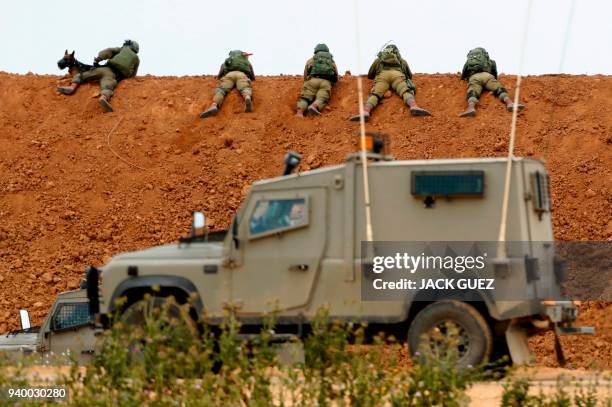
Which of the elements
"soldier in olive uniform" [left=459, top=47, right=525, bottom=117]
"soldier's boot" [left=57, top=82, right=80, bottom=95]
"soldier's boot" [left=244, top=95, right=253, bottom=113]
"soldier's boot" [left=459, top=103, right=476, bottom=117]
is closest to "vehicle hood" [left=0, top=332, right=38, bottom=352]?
"soldier's boot" [left=244, top=95, right=253, bottom=113]

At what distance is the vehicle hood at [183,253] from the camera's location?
43.3 ft

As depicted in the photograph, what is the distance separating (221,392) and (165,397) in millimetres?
523

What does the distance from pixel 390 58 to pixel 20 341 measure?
11404 mm

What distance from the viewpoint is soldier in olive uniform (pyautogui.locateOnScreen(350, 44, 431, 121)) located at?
25.7m

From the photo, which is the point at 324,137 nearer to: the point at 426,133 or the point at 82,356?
the point at 426,133

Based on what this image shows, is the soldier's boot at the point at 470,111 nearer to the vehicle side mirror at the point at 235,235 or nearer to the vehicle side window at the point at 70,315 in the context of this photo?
the vehicle side window at the point at 70,315

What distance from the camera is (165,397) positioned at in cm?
995

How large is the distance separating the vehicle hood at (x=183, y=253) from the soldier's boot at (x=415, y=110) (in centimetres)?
1261

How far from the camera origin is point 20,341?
55.2 ft

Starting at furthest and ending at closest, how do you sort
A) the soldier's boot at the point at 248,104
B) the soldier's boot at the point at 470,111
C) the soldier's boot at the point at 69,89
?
the soldier's boot at the point at 69,89, the soldier's boot at the point at 248,104, the soldier's boot at the point at 470,111

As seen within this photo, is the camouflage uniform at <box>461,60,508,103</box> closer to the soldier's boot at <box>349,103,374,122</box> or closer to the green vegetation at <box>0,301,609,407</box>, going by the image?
the soldier's boot at <box>349,103,374,122</box>

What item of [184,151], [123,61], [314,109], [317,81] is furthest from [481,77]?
[123,61]

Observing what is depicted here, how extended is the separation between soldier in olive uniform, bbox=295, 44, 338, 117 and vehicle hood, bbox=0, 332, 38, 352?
1042 centimetres

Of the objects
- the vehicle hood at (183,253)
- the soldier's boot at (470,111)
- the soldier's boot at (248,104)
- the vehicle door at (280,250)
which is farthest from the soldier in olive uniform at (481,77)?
the vehicle door at (280,250)
